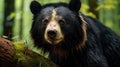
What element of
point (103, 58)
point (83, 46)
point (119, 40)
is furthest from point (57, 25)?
point (119, 40)

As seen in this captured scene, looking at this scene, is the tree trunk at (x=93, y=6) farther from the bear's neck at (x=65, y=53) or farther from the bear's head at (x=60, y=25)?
the bear's neck at (x=65, y=53)

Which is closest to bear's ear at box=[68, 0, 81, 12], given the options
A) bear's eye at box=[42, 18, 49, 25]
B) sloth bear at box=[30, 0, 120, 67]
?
sloth bear at box=[30, 0, 120, 67]

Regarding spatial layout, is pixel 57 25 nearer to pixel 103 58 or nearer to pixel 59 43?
pixel 59 43

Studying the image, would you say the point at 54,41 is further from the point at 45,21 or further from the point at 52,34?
the point at 45,21

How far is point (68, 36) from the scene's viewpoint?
6.01 metres

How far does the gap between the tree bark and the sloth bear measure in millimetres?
476

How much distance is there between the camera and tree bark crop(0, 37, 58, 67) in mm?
4824

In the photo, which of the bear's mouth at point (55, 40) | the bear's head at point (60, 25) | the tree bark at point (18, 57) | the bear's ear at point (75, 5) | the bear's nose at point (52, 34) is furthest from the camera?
the bear's ear at point (75, 5)

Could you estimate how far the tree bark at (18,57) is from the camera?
15.8 ft

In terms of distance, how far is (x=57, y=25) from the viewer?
5.73m

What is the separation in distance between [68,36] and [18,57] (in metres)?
1.24

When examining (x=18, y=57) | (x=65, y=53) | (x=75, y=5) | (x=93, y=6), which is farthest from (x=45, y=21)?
(x=93, y=6)

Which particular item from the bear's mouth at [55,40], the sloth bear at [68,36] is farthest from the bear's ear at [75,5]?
the bear's mouth at [55,40]

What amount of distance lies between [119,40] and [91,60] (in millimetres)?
1267
